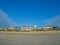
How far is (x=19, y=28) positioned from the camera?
45.0 m

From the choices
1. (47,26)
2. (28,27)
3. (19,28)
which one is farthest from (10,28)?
(47,26)

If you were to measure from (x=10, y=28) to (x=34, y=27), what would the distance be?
8438 mm

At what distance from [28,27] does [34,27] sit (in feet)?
12.3

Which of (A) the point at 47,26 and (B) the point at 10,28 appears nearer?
(B) the point at 10,28

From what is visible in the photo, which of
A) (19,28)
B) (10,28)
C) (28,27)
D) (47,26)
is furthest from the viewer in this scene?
(47,26)

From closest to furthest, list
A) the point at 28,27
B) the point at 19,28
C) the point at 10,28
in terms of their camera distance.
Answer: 1. the point at 19,28
2. the point at 28,27
3. the point at 10,28

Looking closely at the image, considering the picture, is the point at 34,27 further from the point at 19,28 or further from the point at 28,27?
the point at 19,28

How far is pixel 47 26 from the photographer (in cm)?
6209

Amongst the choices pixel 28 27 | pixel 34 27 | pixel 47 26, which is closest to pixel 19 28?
pixel 28 27

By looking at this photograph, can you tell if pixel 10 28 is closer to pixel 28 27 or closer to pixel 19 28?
pixel 28 27

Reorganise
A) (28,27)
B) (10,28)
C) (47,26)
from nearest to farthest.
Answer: (28,27) < (10,28) < (47,26)

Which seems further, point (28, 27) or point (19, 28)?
point (28, 27)

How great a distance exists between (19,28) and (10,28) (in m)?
11.3

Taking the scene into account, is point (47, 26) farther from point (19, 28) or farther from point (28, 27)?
point (19, 28)
